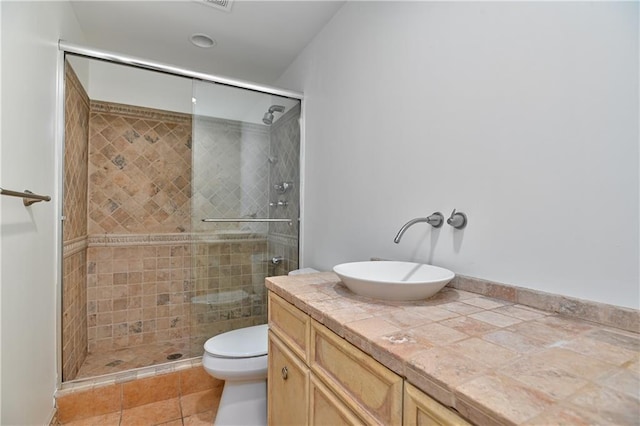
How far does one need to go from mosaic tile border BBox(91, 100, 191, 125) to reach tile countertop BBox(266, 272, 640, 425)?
2.44 meters

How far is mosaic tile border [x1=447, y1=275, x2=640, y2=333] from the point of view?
2.47 feet

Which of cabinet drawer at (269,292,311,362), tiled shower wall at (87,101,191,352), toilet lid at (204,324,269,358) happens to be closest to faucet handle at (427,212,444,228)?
cabinet drawer at (269,292,311,362)

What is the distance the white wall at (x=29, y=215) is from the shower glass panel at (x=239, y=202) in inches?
30.7

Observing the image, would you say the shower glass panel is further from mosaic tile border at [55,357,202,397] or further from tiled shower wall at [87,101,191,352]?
tiled shower wall at [87,101,191,352]

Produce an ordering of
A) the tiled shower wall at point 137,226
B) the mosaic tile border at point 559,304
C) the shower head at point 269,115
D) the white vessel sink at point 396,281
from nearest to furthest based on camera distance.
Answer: the mosaic tile border at point 559,304 < the white vessel sink at point 396,281 < the shower head at point 269,115 < the tiled shower wall at point 137,226

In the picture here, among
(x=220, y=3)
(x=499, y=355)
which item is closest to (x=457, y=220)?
(x=499, y=355)

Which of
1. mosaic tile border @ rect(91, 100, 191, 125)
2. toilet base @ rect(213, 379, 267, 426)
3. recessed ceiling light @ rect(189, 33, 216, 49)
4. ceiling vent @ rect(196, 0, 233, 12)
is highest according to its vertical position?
recessed ceiling light @ rect(189, 33, 216, 49)

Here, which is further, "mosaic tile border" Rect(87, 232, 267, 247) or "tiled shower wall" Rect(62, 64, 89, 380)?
"mosaic tile border" Rect(87, 232, 267, 247)

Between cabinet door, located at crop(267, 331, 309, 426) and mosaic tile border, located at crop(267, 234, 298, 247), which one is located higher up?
mosaic tile border, located at crop(267, 234, 298, 247)

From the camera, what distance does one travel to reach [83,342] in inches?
90.8

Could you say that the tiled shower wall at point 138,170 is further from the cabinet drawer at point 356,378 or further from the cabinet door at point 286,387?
the cabinet drawer at point 356,378

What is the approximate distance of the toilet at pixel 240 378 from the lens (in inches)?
62.0

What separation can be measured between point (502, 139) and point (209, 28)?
1.96m

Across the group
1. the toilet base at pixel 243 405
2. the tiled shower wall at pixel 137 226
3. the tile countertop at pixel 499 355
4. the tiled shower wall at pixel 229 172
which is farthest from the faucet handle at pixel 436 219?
the tiled shower wall at pixel 137 226
